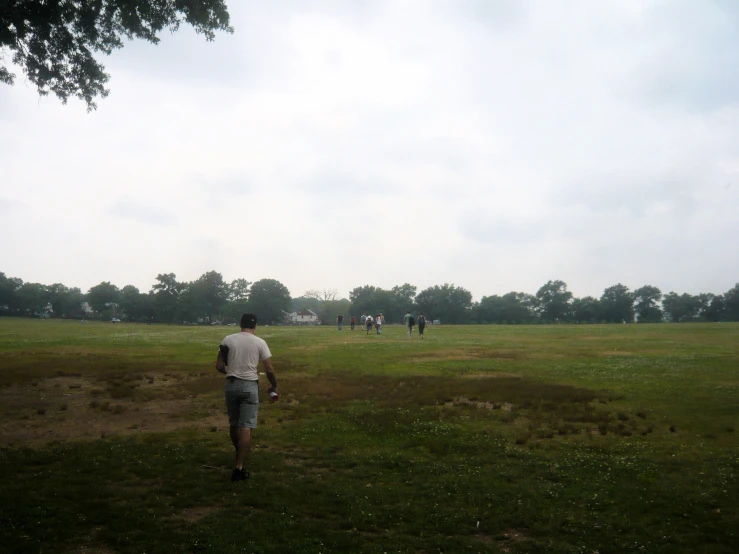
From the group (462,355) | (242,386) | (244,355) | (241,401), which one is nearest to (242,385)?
(242,386)

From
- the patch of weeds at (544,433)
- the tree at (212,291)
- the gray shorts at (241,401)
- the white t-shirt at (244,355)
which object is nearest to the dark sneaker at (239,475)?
the gray shorts at (241,401)

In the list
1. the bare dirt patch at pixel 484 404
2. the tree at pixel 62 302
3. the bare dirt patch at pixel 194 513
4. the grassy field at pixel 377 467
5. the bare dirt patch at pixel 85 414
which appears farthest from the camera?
the tree at pixel 62 302

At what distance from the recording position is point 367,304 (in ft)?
557

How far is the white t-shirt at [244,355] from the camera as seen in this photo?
921 centimetres

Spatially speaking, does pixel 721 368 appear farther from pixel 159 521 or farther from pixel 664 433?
pixel 159 521

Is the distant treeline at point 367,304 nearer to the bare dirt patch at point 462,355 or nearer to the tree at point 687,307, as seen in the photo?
the tree at point 687,307

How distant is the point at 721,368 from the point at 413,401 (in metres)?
16.8

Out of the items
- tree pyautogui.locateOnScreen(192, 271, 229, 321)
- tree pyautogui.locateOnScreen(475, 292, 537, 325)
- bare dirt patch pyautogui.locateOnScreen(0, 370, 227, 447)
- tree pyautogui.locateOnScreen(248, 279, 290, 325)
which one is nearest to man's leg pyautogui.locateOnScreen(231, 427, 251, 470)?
bare dirt patch pyautogui.locateOnScreen(0, 370, 227, 447)

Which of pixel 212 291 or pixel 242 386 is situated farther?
pixel 212 291

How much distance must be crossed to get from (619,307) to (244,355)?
18180 centimetres

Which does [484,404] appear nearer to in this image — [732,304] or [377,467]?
[377,467]

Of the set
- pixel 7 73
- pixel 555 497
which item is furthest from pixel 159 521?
pixel 7 73

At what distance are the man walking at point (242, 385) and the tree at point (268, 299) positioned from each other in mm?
140561

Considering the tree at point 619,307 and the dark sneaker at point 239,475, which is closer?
the dark sneaker at point 239,475
